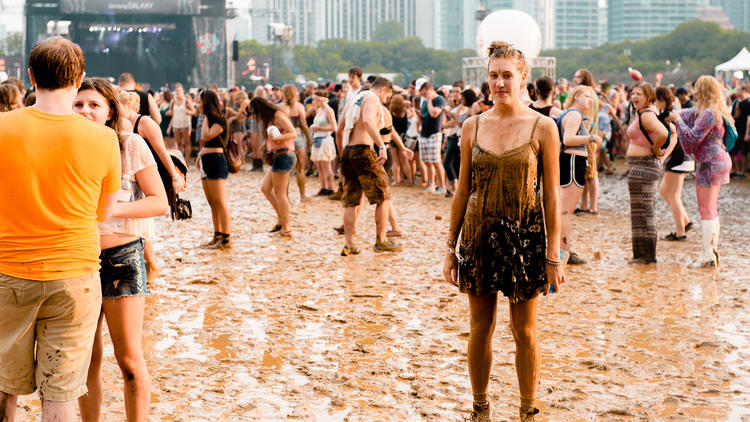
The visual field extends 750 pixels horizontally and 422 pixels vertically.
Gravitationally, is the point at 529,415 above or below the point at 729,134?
below

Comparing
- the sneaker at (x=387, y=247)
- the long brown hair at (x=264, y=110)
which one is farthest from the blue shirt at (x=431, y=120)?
the sneaker at (x=387, y=247)

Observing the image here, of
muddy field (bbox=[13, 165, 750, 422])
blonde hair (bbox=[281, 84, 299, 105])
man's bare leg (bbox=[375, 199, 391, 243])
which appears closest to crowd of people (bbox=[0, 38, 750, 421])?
muddy field (bbox=[13, 165, 750, 422])

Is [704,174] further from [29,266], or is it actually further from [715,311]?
[29,266]

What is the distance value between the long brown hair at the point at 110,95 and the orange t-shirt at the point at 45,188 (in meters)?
0.67

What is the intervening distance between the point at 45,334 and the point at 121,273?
0.59 m

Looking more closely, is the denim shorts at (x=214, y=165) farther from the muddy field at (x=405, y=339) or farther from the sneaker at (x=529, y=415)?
the sneaker at (x=529, y=415)

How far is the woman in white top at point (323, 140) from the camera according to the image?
1407cm

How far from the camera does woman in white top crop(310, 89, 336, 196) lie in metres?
14.1

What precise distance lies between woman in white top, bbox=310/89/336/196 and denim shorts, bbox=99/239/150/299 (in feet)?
34.0

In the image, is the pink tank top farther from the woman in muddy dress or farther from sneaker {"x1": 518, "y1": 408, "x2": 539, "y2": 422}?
sneaker {"x1": 518, "y1": 408, "x2": 539, "y2": 422}

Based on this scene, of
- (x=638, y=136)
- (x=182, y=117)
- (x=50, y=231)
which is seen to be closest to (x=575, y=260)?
(x=638, y=136)

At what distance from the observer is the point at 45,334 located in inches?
120

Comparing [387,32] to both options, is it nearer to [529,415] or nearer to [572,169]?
[572,169]

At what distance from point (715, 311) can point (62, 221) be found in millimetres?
5420
